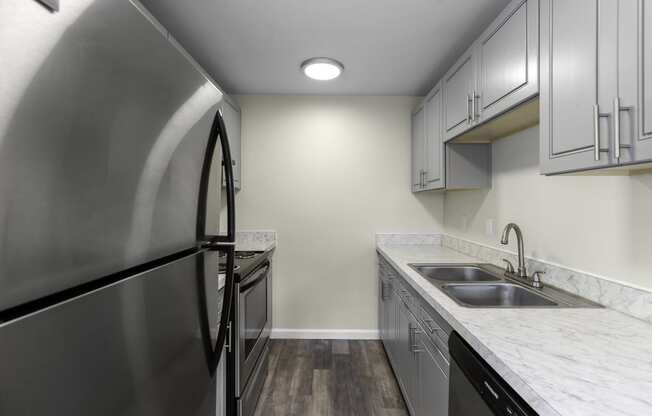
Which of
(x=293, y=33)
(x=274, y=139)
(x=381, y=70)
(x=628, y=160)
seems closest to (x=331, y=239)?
(x=274, y=139)

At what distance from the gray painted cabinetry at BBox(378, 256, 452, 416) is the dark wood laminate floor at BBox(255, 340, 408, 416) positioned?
0.56ft

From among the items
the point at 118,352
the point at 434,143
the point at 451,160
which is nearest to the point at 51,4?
the point at 118,352

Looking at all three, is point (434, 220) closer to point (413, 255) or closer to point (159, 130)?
point (413, 255)

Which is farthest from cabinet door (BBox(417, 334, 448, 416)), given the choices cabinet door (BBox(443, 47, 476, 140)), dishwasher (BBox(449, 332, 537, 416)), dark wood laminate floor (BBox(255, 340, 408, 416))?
cabinet door (BBox(443, 47, 476, 140))

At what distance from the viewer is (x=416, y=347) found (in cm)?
170

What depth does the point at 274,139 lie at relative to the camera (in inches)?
125

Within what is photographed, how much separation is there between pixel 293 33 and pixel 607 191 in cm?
187

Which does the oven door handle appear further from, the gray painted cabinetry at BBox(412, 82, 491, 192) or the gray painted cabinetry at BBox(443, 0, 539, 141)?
the gray painted cabinetry at BBox(443, 0, 539, 141)

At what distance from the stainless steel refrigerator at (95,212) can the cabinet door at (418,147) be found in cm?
236

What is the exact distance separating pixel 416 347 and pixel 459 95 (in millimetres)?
1535

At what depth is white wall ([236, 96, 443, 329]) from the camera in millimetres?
3188

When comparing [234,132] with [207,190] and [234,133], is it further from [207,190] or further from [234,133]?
[207,190]

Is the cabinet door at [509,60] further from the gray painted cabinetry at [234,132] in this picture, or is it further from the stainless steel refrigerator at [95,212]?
the gray painted cabinetry at [234,132]

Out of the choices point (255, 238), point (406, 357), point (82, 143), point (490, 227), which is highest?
point (82, 143)
